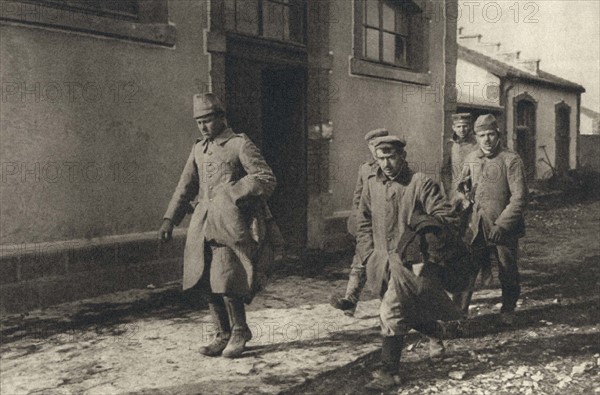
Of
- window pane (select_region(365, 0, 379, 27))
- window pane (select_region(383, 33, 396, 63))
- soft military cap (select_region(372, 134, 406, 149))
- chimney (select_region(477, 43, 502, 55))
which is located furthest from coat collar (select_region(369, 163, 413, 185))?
chimney (select_region(477, 43, 502, 55))

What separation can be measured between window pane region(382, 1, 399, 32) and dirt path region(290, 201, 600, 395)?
4.78 metres

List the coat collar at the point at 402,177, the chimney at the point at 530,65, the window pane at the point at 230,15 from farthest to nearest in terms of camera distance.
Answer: the chimney at the point at 530,65 < the window pane at the point at 230,15 < the coat collar at the point at 402,177

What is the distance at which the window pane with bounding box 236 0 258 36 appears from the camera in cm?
751

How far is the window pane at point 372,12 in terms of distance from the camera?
945 centimetres

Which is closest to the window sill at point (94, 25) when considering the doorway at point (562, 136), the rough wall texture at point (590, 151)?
Result: the doorway at point (562, 136)

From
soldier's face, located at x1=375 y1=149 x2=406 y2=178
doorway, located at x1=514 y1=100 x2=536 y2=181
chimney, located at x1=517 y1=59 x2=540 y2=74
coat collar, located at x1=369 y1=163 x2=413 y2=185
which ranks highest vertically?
chimney, located at x1=517 y1=59 x2=540 y2=74

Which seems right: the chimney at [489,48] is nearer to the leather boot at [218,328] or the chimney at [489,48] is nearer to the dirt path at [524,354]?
the dirt path at [524,354]

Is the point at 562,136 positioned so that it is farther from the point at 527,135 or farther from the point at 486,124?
the point at 486,124

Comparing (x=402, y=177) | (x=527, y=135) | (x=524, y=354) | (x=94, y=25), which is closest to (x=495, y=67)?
(x=527, y=135)

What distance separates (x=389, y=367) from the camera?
12.4ft

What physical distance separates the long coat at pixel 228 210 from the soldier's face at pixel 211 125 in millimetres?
47

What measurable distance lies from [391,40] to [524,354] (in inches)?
269

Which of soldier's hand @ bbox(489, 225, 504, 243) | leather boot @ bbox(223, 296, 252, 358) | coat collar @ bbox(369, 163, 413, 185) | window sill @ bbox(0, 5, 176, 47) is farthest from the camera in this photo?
window sill @ bbox(0, 5, 176, 47)

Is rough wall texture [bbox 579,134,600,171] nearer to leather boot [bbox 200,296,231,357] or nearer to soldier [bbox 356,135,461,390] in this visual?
soldier [bbox 356,135,461,390]
